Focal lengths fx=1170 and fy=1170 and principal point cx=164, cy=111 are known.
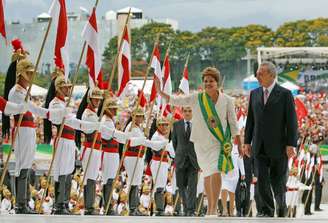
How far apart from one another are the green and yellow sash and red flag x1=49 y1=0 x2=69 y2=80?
2.70 m

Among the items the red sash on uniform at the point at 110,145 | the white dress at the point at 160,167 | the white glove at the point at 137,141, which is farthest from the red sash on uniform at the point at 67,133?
the white dress at the point at 160,167

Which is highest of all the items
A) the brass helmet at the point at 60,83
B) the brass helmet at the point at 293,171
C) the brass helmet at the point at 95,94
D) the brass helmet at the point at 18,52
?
the brass helmet at the point at 18,52

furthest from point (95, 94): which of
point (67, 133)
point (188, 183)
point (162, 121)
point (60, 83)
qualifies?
point (162, 121)

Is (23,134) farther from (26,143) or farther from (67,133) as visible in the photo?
(67,133)

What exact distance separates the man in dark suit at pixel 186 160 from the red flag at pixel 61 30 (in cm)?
348

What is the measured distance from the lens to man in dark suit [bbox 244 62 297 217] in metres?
12.7

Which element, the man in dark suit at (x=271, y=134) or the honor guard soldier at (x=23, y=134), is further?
the honor guard soldier at (x=23, y=134)

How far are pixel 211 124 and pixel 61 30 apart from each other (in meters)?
3.14

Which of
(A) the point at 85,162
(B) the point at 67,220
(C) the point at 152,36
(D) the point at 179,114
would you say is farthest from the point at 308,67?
(B) the point at 67,220

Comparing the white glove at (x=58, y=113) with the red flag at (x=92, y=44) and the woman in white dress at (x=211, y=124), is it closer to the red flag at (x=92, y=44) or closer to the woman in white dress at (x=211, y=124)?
the woman in white dress at (x=211, y=124)

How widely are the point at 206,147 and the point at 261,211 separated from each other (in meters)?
0.93

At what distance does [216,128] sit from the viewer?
13.0 metres

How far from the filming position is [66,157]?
15000 mm

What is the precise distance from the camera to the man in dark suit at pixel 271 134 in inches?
501
